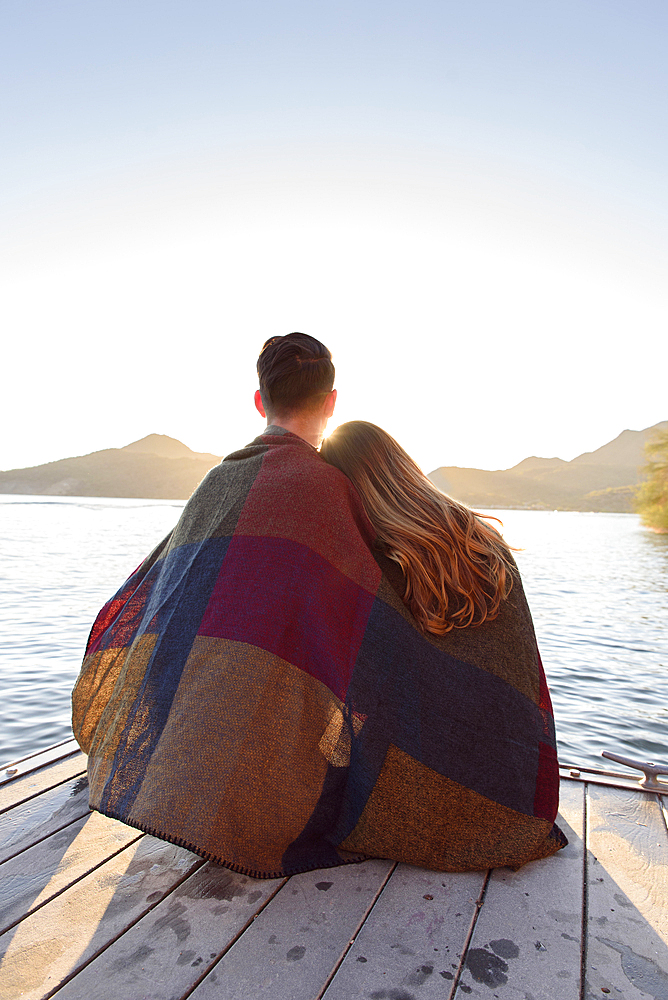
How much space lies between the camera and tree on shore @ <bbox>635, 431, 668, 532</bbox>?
38.4m

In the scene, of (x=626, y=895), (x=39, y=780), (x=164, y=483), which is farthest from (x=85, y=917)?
(x=164, y=483)

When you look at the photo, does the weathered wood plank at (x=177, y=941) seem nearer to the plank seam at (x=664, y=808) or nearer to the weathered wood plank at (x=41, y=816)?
the weathered wood plank at (x=41, y=816)

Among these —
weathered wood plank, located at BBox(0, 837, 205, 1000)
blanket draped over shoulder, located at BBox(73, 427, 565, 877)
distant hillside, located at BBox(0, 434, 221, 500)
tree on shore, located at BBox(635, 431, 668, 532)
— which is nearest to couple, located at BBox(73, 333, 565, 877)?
blanket draped over shoulder, located at BBox(73, 427, 565, 877)

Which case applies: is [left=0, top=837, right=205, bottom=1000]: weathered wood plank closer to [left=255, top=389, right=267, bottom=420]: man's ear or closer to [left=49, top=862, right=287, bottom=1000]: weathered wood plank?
[left=49, top=862, right=287, bottom=1000]: weathered wood plank

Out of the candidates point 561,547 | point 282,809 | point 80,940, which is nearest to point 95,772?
point 80,940

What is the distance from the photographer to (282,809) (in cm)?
170

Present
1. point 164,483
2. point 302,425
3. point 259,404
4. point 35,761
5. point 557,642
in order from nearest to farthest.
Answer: point 302,425, point 259,404, point 35,761, point 557,642, point 164,483

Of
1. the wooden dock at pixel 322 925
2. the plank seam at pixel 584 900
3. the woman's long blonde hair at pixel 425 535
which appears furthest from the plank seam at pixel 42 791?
the plank seam at pixel 584 900

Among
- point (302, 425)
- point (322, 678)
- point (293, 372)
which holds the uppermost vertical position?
point (293, 372)

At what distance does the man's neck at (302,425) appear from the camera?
2160 millimetres

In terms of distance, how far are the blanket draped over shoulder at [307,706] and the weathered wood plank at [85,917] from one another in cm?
23

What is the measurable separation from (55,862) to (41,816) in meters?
0.36

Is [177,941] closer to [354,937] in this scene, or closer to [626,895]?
[354,937]

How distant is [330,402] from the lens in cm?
221
